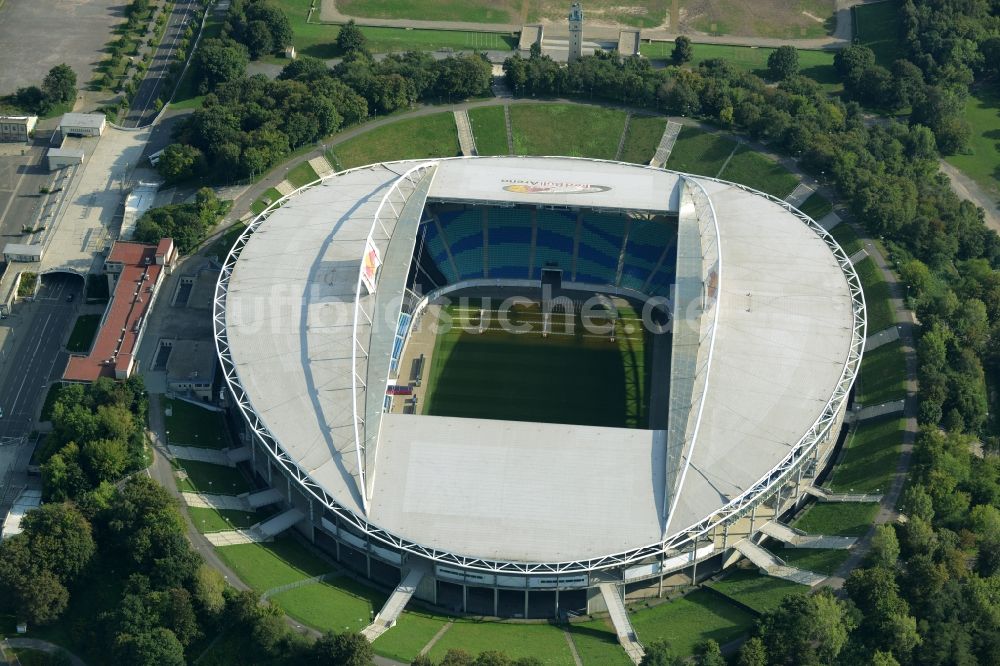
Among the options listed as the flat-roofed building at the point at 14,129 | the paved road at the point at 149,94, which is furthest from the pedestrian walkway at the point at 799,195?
the flat-roofed building at the point at 14,129

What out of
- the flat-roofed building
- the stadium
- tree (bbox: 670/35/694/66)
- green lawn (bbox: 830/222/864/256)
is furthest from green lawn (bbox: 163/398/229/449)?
tree (bbox: 670/35/694/66)

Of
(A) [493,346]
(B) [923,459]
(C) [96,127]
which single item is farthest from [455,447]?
(C) [96,127]

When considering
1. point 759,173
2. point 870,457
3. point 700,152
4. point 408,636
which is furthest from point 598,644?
point 700,152

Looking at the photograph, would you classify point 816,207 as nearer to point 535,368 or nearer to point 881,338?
point 881,338

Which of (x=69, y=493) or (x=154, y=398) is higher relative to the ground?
(x=154, y=398)

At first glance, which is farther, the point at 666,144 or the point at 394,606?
the point at 666,144

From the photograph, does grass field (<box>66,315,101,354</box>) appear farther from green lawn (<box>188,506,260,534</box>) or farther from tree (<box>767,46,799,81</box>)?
tree (<box>767,46,799,81</box>)

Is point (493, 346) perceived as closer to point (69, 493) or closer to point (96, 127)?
point (69, 493)

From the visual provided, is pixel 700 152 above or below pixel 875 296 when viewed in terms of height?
above
